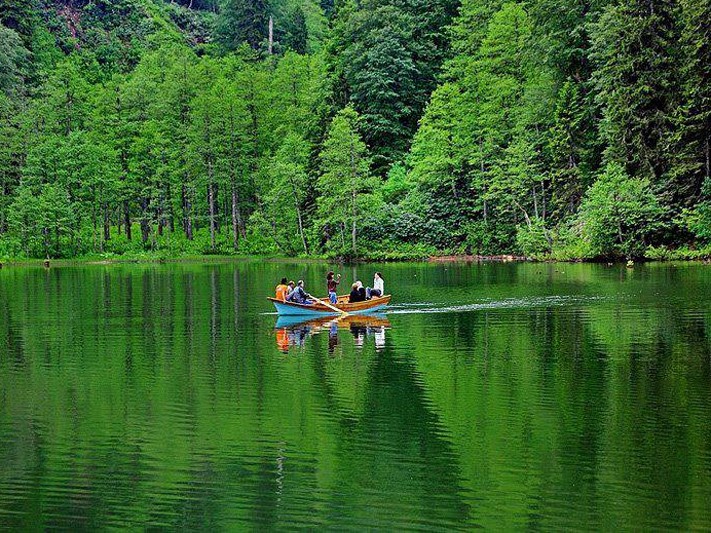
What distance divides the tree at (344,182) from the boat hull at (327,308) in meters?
40.7

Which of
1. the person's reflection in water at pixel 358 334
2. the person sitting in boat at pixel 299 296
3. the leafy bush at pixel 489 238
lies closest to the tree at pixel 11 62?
the leafy bush at pixel 489 238

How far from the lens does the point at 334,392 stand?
19.2 m

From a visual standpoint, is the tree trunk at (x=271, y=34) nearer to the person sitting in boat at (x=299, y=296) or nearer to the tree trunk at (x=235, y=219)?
the tree trunk at (x=235, y=219)

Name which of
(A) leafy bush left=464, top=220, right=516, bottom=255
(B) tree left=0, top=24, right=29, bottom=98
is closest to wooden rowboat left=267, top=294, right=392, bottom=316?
(A) leafy bush left=464, top=220, right=516, bottom=255

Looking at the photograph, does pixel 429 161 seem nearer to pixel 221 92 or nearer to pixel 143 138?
pixel 221 92

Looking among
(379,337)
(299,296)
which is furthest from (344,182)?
(379,337)

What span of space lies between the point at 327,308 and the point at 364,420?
18.9 meters

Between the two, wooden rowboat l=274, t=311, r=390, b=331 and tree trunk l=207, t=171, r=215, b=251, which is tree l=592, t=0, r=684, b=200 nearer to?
wooden rowboat l=274, t=311, r=390, b=331

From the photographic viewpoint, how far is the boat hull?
3438 cm

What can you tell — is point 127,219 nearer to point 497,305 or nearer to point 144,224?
point 144,224

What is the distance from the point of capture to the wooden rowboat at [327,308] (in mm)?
34375

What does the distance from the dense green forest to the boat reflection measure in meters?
31.4

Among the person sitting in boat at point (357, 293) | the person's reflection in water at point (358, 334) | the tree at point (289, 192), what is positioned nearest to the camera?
the person's reflection in water at point (358, 334)

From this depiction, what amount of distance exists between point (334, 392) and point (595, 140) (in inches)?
2193
